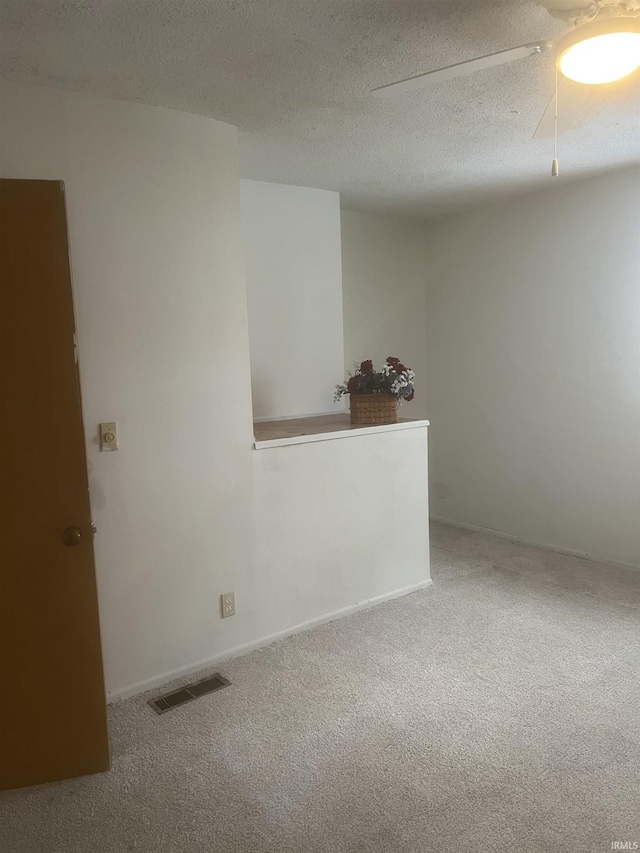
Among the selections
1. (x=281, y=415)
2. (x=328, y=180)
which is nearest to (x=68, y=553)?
(x=281, y=415)

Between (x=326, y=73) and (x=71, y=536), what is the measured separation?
1857mm

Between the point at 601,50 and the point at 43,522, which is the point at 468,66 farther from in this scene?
the point at 43,522

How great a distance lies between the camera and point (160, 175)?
8.46 feet

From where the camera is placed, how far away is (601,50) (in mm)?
1632

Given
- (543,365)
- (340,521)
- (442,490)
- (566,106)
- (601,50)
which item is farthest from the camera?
(442,490)

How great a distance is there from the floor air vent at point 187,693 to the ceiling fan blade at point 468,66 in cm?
238

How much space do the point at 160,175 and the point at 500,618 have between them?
2.71 m

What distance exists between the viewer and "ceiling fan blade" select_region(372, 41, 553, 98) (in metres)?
1.69

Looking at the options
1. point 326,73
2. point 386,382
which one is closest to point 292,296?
point 386,382

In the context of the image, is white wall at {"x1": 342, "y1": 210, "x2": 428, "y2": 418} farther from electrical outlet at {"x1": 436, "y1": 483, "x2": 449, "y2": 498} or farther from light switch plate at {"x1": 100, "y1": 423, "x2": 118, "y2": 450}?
light switch plate at {"x1": 100, "y1": 423, "x2": 118, "y2": 450}

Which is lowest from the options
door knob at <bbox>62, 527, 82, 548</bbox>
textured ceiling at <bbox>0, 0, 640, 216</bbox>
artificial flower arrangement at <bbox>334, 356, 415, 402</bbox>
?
door knob at <bbox>62, 527, 82, 548</bbox>

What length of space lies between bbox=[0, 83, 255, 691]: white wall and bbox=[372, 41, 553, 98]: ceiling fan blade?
1.06 m

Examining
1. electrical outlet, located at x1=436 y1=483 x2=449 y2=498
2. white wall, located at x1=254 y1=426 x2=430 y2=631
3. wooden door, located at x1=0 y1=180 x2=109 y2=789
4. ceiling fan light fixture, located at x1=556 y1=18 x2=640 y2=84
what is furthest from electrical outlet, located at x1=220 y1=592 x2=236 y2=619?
electrical outlet, located at x1=436 y1=483 x2=449 y2=498

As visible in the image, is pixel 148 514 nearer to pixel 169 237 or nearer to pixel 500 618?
pixel 169 237
